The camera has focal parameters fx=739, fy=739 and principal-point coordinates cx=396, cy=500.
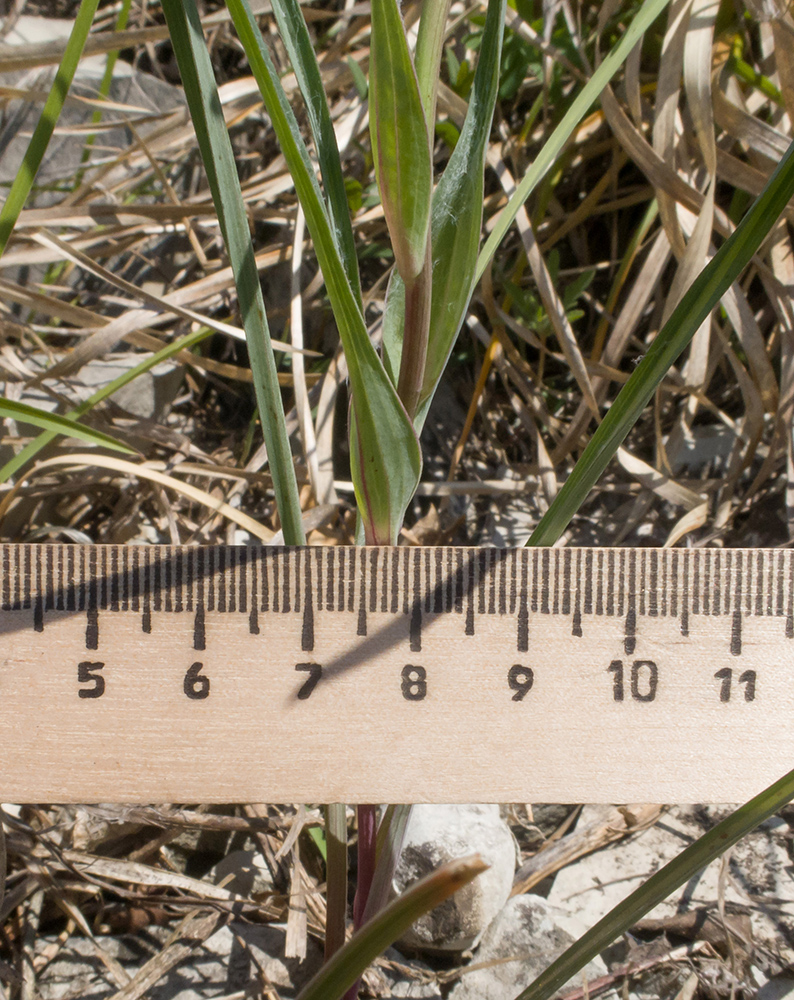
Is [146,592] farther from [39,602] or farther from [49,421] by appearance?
[49,421]

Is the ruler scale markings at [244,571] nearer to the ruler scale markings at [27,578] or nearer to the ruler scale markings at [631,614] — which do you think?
the ruler scale markings at [27,578]

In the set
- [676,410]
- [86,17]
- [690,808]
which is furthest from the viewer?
[676,410]

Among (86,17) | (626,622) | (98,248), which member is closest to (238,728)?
(626,622)

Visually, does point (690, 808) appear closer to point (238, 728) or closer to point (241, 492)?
point (238, 728)

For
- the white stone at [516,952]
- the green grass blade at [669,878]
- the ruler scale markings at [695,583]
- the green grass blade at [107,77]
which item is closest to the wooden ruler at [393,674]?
the ruler scale markings at [695,583]

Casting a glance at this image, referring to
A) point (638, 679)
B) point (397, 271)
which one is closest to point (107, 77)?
point (397, 271)

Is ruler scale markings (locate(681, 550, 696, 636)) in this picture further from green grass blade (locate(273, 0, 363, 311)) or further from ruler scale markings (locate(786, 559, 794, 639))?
green grass blade (locate(273, 0, 363, 311))
